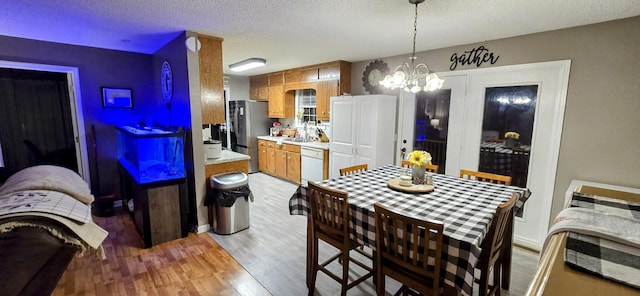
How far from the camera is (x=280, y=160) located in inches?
217

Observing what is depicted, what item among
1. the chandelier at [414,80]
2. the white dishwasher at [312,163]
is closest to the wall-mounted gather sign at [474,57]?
→ the chandelier at [414,80]

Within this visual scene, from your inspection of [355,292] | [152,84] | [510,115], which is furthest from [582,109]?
[152,84]

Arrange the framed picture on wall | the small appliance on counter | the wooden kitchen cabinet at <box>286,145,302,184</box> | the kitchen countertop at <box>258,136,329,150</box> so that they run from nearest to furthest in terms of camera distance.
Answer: the small appliance on counter
the framed picture on wall
the kitchen countertop at <box>258,136,329,150</box>
the wooden kitchen cabinet at <box>286,145,302,184</box>

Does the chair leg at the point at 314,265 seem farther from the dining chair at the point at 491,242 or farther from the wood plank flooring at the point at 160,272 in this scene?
the dining chair at the point at 491,242

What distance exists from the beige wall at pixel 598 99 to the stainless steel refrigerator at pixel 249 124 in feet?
15.3

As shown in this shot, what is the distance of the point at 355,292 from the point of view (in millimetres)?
2207

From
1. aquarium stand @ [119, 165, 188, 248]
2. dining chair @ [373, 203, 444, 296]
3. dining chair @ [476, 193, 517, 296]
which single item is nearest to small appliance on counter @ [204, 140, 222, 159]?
aquarium stand @ [119, 165, 188, 248]

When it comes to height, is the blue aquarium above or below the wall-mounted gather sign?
below

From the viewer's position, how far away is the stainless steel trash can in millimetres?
3096

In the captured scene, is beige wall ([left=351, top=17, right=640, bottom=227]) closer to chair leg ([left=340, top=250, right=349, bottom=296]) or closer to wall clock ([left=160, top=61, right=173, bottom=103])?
chair leg ([left=340, top=250, right=349, bottom=296])

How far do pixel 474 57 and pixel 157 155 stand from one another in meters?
3.78

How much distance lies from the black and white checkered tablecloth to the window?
3.18 meters

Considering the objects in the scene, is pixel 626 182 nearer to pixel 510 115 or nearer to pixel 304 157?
pixel 510 115

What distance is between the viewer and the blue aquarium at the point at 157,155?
2.77 m
